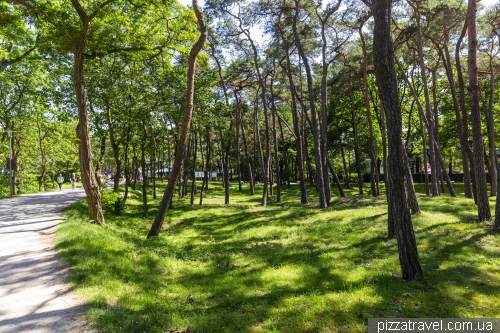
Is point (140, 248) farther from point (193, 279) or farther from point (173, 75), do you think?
point (173, 75)

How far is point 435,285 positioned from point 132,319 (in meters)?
5.20

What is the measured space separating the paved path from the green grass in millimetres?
267

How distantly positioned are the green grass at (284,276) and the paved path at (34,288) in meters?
0.27

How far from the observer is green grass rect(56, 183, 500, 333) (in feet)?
14.3

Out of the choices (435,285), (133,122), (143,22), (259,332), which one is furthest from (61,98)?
(435,285)

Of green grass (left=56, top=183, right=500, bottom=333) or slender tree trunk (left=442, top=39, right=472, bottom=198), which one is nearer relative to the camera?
green grass (left=56, top=183, right=500, bottom=333)

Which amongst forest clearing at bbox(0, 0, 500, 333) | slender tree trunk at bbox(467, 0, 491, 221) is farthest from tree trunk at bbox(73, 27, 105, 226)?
slender tree trunk at bbox(467, 0, 491, 221)

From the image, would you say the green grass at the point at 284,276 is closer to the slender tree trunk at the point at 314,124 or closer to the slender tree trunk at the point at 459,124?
the slender tree trunk at the point at 314,124

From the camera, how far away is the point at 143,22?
1112 centimetres

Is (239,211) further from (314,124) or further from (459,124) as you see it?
(459,124)

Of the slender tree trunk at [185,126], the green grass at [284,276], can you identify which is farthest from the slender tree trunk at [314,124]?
the slender tree trunk at [185,126]

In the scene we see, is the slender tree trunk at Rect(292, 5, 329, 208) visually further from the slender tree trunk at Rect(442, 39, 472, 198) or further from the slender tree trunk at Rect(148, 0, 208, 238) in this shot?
the slender tree trunk at Rect(442, 39, 472, 198)

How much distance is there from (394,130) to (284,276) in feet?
12.4

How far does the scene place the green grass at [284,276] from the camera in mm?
4355
